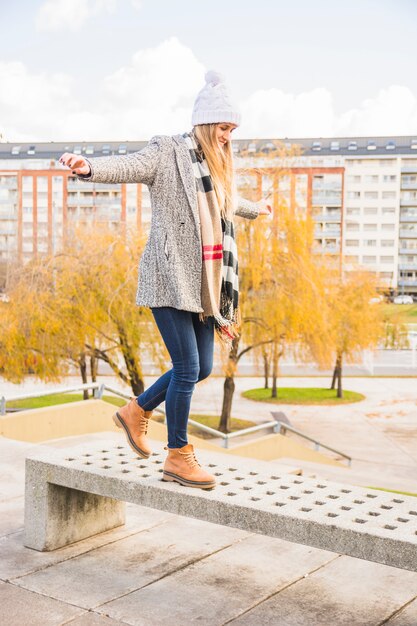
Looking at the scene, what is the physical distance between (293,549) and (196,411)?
67.1 ft

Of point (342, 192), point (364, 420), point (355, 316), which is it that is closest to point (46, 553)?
point (364, 420)

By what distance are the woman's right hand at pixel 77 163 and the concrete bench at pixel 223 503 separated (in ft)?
4.79

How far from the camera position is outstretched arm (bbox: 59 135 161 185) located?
315cm

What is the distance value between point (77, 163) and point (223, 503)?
1.57 metres

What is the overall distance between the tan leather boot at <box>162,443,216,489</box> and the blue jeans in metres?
0.05

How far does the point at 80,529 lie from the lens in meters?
4.11

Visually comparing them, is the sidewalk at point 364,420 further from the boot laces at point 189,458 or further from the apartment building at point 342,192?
the apartment building at point 342,192

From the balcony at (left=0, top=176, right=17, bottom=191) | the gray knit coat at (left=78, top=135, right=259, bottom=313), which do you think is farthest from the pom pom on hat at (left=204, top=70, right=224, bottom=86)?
the balcony at (left=0, top=176, right=17, bottom=191)

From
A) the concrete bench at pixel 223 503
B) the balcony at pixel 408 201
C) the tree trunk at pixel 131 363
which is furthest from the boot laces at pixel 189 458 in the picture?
the balcony at pixel 408 201

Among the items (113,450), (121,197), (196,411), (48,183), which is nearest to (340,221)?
(121,197)

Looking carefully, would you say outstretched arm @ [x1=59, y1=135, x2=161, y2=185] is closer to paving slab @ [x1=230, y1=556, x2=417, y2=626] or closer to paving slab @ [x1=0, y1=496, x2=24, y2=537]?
paving slab @ [x1=230, y1=556, x2=417, y2=626]

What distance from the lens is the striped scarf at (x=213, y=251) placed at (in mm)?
3426

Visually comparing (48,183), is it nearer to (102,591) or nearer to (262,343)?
(262,343)

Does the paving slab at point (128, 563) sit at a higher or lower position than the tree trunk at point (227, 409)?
higher
